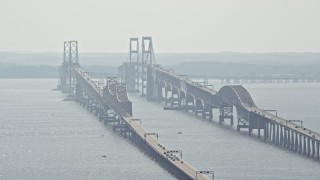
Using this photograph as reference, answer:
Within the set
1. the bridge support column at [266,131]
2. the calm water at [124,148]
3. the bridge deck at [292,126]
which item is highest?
the bridge deck at [292,126]

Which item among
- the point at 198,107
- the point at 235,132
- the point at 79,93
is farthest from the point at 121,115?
the point at 79,93

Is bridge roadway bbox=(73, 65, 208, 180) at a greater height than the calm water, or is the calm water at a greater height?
bridge roadway bbox=(73, 65, 208, 180)

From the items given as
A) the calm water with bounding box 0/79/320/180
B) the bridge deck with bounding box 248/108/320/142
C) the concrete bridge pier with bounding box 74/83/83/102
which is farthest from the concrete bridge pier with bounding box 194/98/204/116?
the concrete bridge pier with bounding box 74/83/83/102

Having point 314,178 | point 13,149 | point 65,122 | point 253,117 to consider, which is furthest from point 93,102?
point 314,178

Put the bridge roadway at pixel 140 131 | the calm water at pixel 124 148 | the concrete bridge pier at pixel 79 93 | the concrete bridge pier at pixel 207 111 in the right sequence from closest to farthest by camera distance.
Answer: the bridge roadway at pixel 140 131, the calm water at pixel 124 148, the concrete bridge pier at pixel 207 111, the concrete bridge pier at pixel 79 93

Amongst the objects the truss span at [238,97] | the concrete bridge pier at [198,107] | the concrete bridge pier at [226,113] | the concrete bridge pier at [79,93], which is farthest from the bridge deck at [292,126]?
the concrete bridge pier at [79,93]

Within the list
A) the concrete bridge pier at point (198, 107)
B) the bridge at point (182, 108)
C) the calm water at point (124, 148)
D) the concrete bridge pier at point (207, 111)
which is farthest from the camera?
the concrete bridge pier at point (198, 107)

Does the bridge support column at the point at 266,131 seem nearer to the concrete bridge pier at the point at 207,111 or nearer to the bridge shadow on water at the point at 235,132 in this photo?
the bridge shadow on water at the point at 235,132

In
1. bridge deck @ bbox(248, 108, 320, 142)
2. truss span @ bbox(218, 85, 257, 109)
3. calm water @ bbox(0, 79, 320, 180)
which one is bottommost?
calm water @ bbox(0, 79, 320, 180)

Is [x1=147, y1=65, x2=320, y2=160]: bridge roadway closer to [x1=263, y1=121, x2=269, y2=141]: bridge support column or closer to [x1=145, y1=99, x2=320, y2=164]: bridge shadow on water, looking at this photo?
[x1=263, y1=121, x2=269, y2=141]: bridge support column
